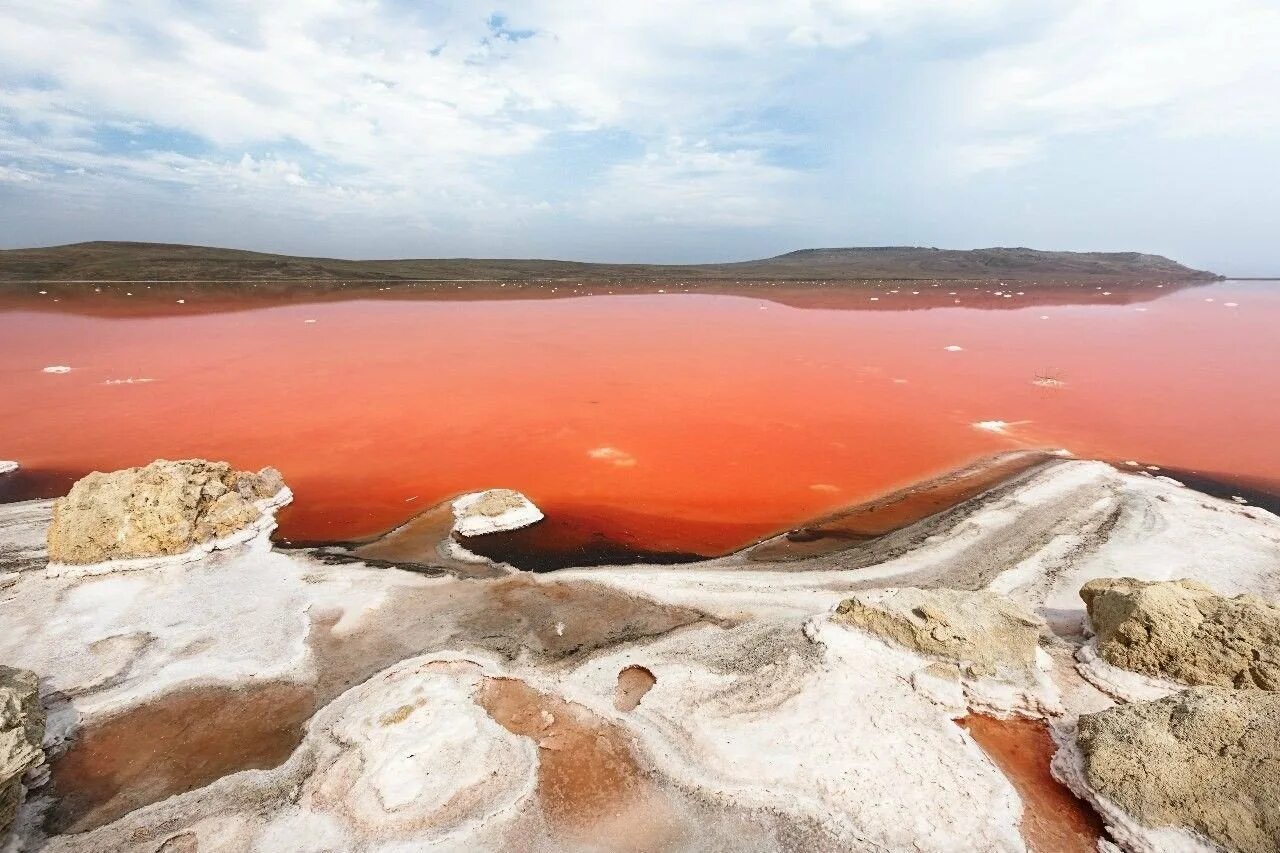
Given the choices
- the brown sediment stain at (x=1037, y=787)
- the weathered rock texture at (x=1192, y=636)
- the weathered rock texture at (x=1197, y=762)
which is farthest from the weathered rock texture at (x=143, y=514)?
the weathered rock texture at (x=1192, y=636)

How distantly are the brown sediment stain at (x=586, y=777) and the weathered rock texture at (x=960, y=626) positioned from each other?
2.91 meters

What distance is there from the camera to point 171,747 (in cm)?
557

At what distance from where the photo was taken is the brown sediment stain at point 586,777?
4.73 meters

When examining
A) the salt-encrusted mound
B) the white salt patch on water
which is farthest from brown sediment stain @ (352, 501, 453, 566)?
the white salt patch on water

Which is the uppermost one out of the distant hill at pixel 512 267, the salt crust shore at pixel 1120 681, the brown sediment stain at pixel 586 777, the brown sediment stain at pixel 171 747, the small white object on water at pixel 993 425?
the distant hill at pixel 512 267

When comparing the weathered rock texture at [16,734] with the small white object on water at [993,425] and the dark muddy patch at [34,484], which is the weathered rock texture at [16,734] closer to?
the dark muddy patch at [34,484]

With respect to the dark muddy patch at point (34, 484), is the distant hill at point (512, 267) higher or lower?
higher

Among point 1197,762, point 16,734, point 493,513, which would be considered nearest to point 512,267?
point 493,513

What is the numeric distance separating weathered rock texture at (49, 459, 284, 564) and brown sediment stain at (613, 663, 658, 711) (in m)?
6.51

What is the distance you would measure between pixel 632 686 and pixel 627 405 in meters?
11.0

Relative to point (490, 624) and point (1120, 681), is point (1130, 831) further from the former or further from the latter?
point (490, 624)

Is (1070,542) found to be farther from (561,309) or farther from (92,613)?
(561,309)


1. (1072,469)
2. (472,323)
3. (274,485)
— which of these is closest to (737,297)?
(472,323)

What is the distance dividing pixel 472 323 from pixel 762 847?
32.2 meters
